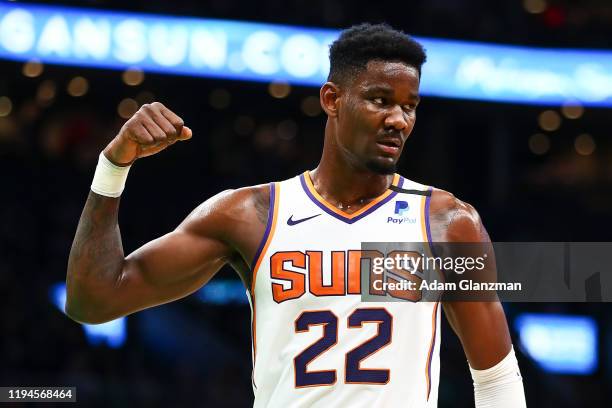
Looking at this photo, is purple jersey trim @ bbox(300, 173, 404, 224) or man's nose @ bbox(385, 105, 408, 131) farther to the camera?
purple jersey trim @ bbox(300, 173, 404, 224)

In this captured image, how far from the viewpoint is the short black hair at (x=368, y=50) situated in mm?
3670

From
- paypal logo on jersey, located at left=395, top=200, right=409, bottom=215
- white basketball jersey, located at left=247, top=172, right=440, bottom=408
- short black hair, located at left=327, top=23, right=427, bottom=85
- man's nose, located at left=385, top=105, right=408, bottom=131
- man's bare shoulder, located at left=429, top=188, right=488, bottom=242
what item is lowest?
white basketball jersey, located at left=247, top=172, right=440, bottom=408

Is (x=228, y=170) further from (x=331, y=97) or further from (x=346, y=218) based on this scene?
(x=346, y=218)

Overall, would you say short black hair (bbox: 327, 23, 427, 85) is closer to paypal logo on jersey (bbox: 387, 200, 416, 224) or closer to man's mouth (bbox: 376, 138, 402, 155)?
man's mouth (bbox: 376, 138, 402, 155)

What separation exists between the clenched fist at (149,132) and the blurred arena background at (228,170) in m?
7.37

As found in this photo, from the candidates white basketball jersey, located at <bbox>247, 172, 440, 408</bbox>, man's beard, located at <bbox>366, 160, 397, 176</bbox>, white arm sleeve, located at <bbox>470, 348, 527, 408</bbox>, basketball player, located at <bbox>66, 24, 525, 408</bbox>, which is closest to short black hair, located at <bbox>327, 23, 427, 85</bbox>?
basketball player, located at <bbox>66, 24, 525, 408</bbox>

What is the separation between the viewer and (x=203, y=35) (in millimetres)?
13555

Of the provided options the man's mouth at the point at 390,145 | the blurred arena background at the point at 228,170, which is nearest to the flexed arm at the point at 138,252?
the man's mouth at the point at 390,145

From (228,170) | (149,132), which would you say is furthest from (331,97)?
(228,170)

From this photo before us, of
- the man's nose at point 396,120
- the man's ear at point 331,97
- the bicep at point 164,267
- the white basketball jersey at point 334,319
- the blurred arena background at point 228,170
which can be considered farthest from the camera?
the blurred arena background at point 228,170

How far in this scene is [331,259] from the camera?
3611 millimetres

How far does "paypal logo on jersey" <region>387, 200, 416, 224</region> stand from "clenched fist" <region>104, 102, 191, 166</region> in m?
0.84

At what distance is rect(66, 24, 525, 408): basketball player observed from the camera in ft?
11.4

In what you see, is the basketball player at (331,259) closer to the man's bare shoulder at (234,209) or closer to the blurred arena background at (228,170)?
the man's bare shoulder at (234,209)
